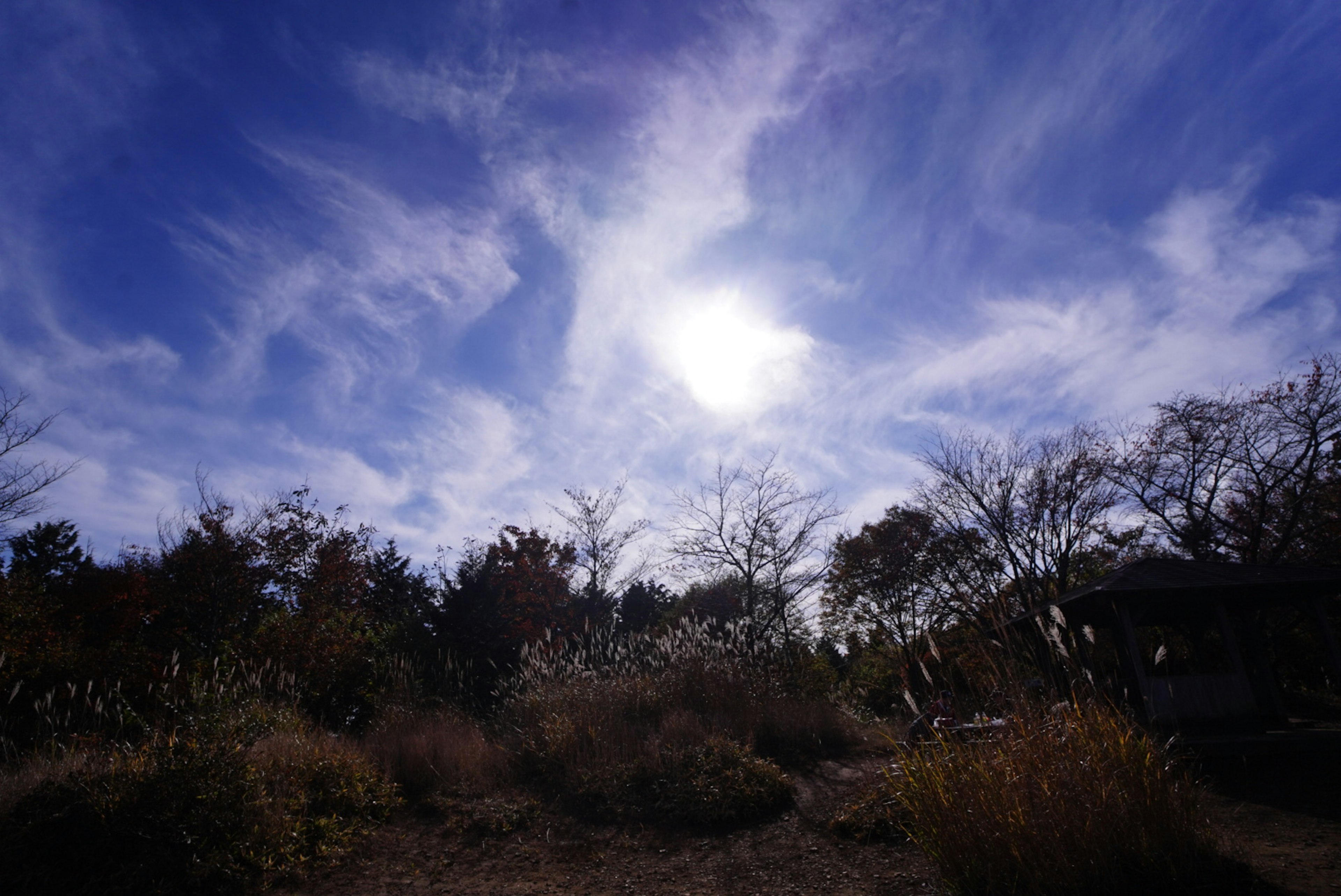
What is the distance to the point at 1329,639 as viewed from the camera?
29.4 feet

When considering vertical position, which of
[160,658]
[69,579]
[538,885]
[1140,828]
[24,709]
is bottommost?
[538,885]

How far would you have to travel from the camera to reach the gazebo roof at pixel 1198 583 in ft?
26.1

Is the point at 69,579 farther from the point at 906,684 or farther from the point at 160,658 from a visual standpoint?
the point at 906,684

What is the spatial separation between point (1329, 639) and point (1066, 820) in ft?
32.4

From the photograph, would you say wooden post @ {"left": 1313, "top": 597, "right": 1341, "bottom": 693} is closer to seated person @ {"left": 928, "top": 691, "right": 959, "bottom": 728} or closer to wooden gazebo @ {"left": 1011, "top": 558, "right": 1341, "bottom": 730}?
wooden gazebo @ {"left": 1011, "top": 558, "right": 1341, "bottom": 730}

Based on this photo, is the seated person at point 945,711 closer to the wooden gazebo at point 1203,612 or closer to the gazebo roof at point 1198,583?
the wooden gazebo at point 1203,612

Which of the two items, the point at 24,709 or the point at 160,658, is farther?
the point at 160,658

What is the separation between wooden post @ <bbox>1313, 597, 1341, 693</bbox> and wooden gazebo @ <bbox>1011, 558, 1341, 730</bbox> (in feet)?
0.05

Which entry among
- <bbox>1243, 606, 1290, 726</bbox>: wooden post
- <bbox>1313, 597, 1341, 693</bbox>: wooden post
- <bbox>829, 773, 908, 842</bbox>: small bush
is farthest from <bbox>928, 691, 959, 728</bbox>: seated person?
<bbox>1313, 597, 1341, 693</bbox>: wooden post

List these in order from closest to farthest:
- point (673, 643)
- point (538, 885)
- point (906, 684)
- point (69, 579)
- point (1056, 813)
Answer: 1. point (1056, 813)
2. point (906, 684)
3. point (538, 885)
4. point (673, 643)
5. point (69, 579)

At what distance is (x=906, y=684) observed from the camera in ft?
13.5

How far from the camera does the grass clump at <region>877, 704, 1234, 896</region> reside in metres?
2.87

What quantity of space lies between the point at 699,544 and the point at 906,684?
12263mm

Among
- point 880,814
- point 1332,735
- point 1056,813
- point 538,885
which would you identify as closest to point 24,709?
point 538,885
